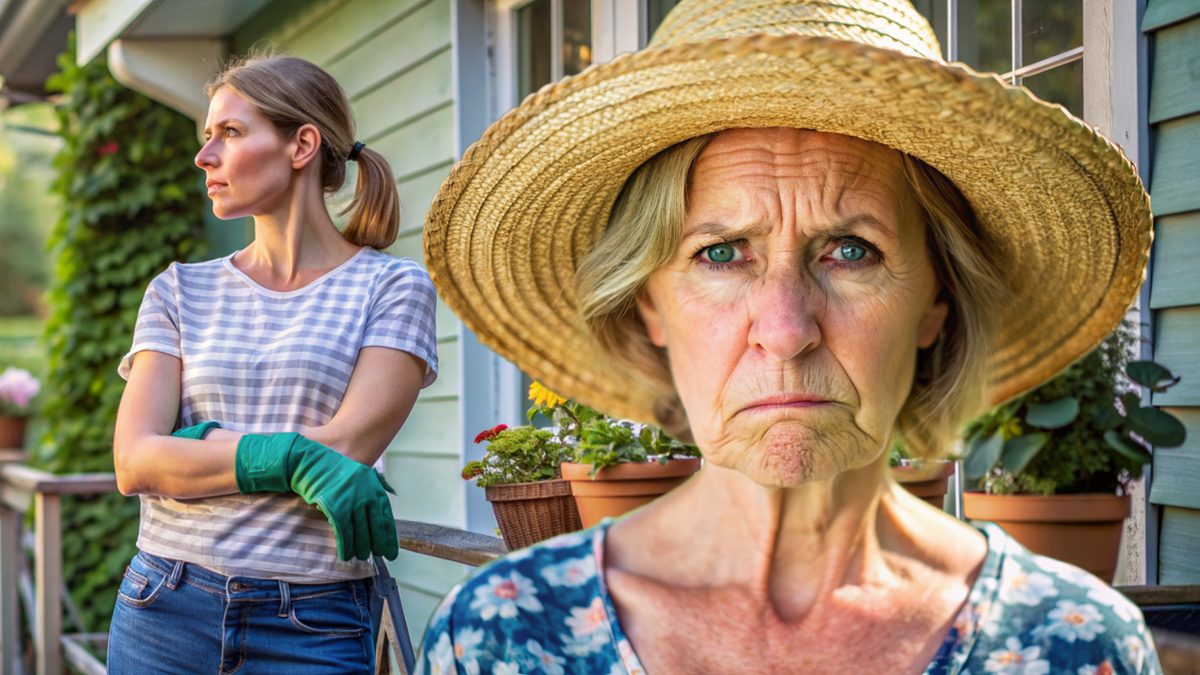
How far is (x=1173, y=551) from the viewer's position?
68.4 inches

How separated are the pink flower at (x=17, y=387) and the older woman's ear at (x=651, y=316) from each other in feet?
20.8

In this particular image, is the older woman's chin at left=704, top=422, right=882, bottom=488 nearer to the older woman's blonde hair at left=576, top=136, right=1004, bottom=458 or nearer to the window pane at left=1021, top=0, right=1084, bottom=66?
the older woman's blonde hair at left=576, top=136, right=1004, bottom=458

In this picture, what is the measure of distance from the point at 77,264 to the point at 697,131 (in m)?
5.28

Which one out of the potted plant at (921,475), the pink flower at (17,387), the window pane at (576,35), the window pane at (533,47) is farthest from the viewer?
the pink flower at (17,387)

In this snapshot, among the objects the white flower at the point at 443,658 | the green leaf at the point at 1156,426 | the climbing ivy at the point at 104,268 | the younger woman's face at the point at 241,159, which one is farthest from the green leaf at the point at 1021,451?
the climbing ivy at the point at 104,268

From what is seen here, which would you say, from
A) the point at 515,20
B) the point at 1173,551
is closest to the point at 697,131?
the point at 1173,551

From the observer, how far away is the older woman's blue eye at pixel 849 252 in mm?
1050

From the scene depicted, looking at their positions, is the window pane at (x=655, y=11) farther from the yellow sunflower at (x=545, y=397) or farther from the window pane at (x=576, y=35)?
the yellow sunflower at (x=545, y=397)

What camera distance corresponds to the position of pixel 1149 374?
1.63 m

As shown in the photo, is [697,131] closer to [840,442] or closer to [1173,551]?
[840,442]

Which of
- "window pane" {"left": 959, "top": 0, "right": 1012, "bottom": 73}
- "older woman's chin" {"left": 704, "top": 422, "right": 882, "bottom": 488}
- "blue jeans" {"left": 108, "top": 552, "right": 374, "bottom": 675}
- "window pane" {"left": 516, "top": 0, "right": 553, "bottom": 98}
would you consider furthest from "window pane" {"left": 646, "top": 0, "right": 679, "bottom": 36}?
"older woman's chin" {"left": 704, "top": 422, "right": 882, "bottom": 488}

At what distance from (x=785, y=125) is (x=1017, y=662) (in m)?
0.64

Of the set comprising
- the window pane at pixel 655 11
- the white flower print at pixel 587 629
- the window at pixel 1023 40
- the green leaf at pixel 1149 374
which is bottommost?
the white flower print at pixel 587 629

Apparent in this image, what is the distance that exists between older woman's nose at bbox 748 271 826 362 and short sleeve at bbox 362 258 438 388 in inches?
36.5
